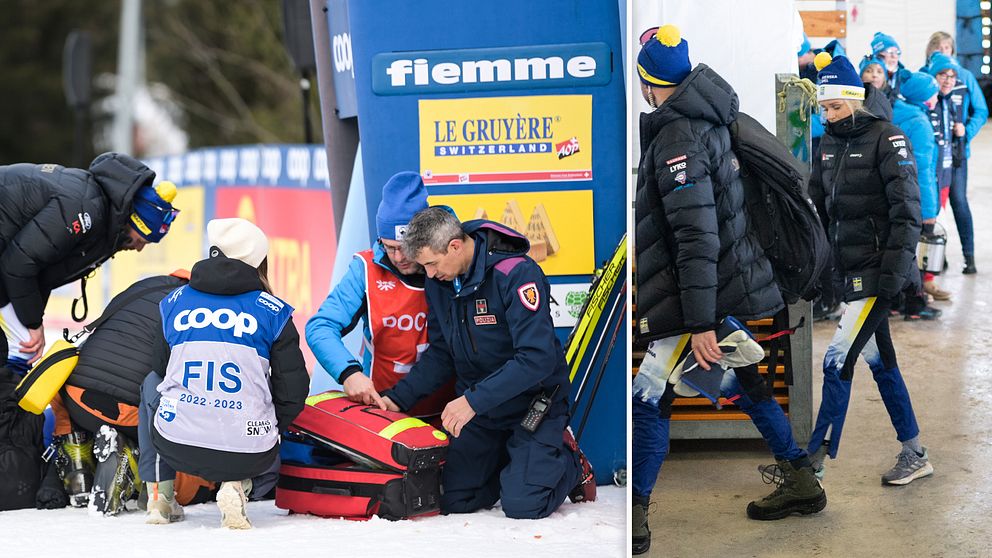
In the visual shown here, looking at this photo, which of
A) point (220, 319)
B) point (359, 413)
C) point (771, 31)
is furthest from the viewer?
point (359, 413)

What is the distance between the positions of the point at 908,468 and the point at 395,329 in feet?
5.92

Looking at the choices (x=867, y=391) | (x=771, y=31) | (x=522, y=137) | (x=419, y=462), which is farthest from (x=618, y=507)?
(x=771, y=31)

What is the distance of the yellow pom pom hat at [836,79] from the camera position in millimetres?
3432

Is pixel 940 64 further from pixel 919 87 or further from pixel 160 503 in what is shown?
pixel 160 503

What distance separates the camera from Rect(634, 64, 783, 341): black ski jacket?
3449 mm

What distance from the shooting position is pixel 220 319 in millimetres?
3910

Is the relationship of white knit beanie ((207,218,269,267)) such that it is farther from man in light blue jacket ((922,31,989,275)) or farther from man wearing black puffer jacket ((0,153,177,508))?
man in light blue jacket ((922,31,989,275))

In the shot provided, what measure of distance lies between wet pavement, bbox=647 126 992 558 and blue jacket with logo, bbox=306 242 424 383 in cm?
123

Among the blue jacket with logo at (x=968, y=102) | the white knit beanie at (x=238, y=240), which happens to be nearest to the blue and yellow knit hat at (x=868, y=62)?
the blue jacket with logo at (x=968, y=102)

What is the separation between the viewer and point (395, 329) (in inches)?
175

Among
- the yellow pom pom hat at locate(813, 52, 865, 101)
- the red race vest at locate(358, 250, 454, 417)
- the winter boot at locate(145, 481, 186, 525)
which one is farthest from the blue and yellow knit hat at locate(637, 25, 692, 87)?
the winter boot at locate(145, 481, 186, 525)

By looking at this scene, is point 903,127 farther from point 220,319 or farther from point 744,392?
point 220,319

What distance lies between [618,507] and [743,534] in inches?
32.3

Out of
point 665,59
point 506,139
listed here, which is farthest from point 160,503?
point 665,59
